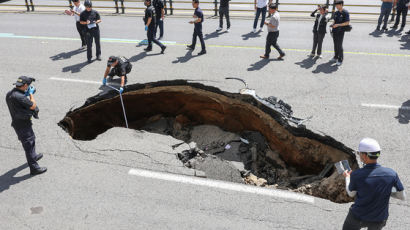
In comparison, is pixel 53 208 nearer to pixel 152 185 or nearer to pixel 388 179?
pixel 152 185

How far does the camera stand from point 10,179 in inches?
229

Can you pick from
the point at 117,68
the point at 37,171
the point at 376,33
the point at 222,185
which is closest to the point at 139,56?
the point at 117,68

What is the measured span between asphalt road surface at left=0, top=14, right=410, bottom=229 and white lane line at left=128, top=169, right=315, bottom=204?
0.17ft

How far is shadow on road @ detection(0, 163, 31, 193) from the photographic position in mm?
5652

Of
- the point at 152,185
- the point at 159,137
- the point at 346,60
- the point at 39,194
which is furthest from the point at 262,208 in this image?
the point at 346,60

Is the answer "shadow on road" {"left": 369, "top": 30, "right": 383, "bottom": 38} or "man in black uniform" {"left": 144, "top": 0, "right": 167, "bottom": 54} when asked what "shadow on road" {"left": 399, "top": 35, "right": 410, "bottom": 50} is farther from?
"man in black uniform" {"left": 144, "top": 0, "right": 167, "bottom": 54}

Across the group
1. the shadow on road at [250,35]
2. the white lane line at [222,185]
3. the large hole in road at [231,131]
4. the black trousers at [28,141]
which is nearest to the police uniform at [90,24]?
the large hole in road at [231,131]

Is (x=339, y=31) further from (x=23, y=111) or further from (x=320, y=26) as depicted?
(x=23, y=111)

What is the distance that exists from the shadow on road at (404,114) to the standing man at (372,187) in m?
4.40

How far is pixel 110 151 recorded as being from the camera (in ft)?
21.3

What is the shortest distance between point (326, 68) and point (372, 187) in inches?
290

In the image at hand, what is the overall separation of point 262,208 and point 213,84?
395 cm

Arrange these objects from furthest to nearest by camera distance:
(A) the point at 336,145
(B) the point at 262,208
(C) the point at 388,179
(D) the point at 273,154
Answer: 1. (D) the point at 273,154
2. (A) the point at 336,145
3. (B) the point at 262,208
4. (C) the point at 388,179

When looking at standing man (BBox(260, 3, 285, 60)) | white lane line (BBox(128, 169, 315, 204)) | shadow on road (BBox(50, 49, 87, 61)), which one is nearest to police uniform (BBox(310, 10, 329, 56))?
standing man (BBox(260, 3, 285, 60))
